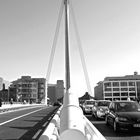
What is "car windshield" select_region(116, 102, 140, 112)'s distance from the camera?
1251cm

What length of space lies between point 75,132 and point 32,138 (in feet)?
16.1

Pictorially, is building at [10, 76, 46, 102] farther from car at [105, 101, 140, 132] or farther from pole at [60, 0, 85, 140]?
pole at [60, 0, 85, 140]

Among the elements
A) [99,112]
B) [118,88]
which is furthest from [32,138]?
[118,88]

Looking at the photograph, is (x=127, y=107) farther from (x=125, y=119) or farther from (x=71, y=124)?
(x=71, y=124)

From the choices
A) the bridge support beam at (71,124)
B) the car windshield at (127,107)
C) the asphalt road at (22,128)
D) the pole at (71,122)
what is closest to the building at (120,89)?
the asphalt road at (22,128)

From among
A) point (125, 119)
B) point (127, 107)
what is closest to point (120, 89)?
point (127, 107)

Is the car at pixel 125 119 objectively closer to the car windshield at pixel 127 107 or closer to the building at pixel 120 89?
the car windshield at pixel 127 107

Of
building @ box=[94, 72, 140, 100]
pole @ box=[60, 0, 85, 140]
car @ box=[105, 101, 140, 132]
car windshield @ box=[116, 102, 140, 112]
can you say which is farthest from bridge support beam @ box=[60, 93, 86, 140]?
building @ box=[94, 72, 140, 100]

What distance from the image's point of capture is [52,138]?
5.85 m

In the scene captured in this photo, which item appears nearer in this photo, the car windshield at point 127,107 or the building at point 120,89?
the car windshield at point 127,107

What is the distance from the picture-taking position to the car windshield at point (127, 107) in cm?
1251

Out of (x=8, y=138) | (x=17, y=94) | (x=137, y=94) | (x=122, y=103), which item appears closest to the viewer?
(x=8, y=138)

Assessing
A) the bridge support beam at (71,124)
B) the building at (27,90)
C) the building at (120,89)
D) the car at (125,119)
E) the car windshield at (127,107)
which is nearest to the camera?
the bridge support beam at (71,124)

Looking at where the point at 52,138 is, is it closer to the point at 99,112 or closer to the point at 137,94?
the point at 99,112
